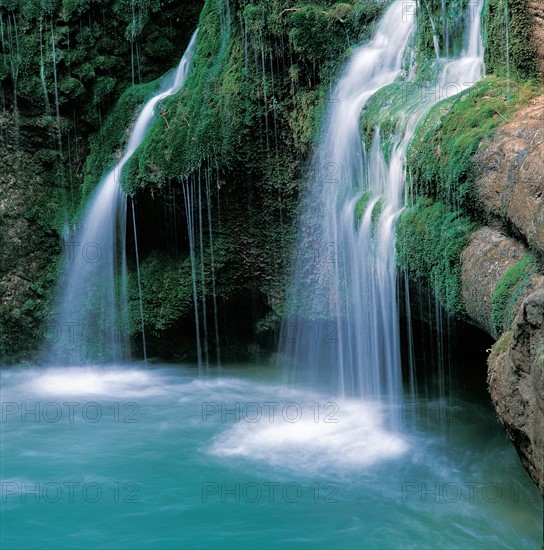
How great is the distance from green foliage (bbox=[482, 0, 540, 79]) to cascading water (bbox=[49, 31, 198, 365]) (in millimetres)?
6088

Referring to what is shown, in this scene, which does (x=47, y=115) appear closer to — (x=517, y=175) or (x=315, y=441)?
(x=315, y=441)

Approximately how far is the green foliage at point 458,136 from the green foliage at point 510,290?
1.07 m

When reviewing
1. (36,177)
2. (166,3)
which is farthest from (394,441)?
(166,3)

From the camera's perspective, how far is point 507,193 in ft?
19.5

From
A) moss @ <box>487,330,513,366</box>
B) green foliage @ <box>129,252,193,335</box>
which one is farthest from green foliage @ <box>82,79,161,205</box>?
moss @ <box>487,330,513,366</box>

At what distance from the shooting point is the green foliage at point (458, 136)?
6660 millimetres

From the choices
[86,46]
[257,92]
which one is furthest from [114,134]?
[257,92]

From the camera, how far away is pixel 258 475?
24.3 ft

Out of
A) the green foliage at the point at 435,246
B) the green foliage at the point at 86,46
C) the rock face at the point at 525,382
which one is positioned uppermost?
the green foliage at the point at 86,46

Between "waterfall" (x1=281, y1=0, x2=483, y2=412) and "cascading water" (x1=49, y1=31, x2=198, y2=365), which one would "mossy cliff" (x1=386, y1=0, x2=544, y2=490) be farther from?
"cascading water" (x1=49, y1=31, x2=198, y2=365)

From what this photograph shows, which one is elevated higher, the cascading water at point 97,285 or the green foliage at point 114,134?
the green foliage at point 114,134

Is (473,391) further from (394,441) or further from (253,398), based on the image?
(253,398)

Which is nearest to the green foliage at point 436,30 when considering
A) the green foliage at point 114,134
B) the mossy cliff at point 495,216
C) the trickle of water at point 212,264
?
the mossy cliff at point 495,216

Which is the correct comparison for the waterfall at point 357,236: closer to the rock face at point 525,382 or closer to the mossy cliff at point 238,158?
the mossy cliff at point 238,158
